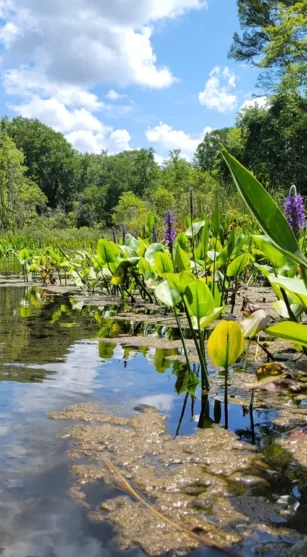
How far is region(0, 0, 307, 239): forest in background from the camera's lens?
18.1 metres

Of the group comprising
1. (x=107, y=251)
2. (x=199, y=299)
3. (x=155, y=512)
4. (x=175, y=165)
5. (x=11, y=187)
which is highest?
(x=175, y=165)

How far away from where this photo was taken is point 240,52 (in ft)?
74.7

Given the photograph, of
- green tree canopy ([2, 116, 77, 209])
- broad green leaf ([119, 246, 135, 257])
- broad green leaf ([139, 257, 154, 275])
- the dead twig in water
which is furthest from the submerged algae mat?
green tree canopy ([2, 116, 77, 209])

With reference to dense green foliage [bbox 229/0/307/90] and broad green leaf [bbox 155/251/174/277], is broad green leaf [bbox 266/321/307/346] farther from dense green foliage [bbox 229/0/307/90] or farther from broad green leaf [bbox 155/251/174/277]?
dense green foliage [bbox 229/0/307/90]

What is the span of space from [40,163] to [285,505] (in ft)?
181

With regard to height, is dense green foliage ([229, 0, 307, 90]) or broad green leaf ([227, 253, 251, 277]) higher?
dense green foliage ([229, 0, 307, 90])

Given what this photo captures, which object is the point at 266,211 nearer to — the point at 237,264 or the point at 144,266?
the point at 237,264

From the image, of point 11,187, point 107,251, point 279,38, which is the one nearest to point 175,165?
point 11,187

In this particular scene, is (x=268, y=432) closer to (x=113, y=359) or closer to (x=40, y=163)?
(x=113, y=359)

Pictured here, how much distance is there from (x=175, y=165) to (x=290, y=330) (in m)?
51.3

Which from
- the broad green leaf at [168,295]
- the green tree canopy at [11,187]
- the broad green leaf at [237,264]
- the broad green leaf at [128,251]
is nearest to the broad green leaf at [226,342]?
the broad green leaf at [168,295]

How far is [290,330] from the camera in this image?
959 mm

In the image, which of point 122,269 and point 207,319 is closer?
point 207,319

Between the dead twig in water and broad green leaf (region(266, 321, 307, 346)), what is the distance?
0.37 metres
